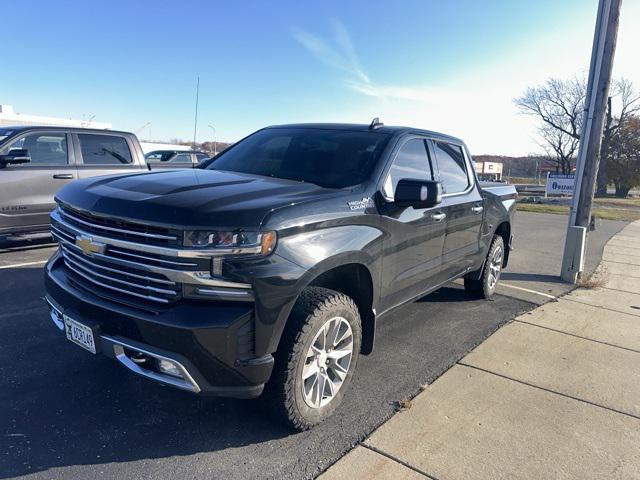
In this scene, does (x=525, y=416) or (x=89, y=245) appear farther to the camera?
(x=525, y=416)

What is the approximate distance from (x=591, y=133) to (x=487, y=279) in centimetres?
324

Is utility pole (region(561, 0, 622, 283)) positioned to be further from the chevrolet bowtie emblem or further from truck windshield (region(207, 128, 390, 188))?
the chevrolet bowtie emblem

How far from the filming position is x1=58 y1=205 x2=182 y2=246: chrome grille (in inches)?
99.3

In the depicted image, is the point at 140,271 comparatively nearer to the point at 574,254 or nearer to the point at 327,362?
the point at 327,362

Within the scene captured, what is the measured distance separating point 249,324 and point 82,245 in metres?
1.17

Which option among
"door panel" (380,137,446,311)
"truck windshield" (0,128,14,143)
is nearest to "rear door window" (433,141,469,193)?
"door panel" (380,137,446,311)

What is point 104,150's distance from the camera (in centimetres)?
833

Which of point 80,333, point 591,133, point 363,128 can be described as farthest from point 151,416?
point 591,133

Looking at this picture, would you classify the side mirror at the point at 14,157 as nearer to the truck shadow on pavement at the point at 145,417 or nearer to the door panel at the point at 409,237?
the truck shadow on pavement at the point at 145,417

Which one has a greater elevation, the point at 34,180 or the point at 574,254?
the point at 34,180

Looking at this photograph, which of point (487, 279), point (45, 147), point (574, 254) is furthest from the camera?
point (45, 147)

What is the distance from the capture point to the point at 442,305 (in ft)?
19.0

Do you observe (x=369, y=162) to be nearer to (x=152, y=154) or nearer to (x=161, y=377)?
(x=161, y=377)

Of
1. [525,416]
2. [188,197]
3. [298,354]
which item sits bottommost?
[525,416]
